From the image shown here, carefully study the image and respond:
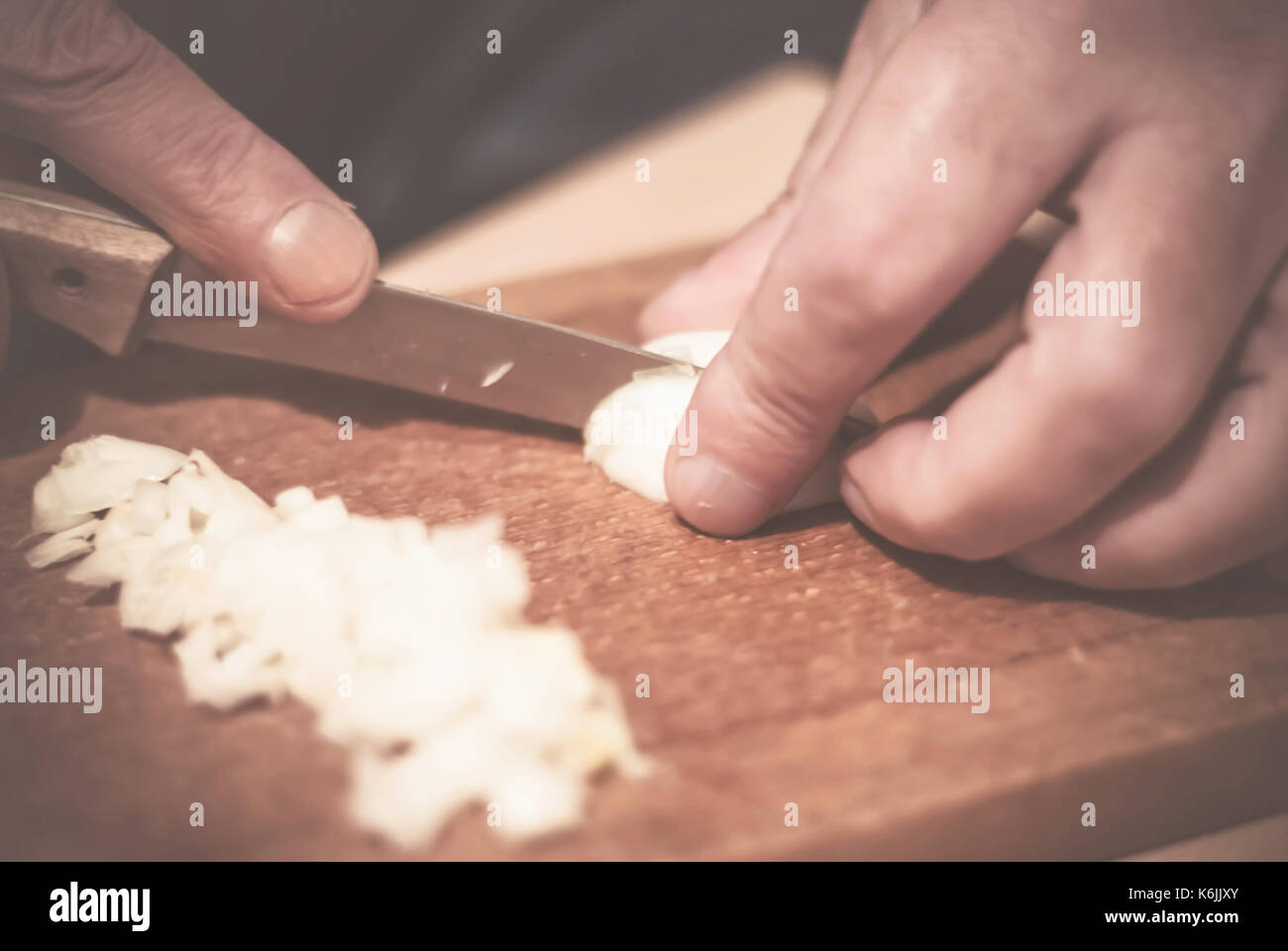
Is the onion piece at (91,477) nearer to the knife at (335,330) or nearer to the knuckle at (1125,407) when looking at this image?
the knife at (335,330)

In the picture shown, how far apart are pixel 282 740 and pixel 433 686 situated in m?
0.12

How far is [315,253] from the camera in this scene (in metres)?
0.95

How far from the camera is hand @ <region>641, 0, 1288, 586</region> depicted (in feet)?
2.36

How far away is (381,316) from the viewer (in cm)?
101

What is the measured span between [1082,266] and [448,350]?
611 millimetres

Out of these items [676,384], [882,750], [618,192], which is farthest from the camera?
[618,192]

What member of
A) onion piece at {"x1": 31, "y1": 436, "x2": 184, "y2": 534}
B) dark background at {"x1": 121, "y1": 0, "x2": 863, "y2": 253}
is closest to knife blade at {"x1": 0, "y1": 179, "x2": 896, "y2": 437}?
onion piece at {"x1": 31, "y1": 436, "x2": 184, "y2": 534}

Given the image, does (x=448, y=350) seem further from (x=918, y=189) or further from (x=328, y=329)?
(x=918, y=189)

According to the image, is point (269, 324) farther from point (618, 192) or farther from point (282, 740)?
point (618, 192)

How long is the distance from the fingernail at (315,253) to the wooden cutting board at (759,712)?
19 centimetres

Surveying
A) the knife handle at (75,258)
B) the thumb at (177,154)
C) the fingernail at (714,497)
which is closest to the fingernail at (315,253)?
the thumb at (177,154)

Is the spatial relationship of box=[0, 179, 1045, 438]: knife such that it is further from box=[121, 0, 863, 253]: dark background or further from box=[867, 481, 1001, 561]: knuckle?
box=[121, 0, 863, 253]: dark background

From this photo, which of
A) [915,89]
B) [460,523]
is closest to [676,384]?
[460,523]

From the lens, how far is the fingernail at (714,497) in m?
0.88
